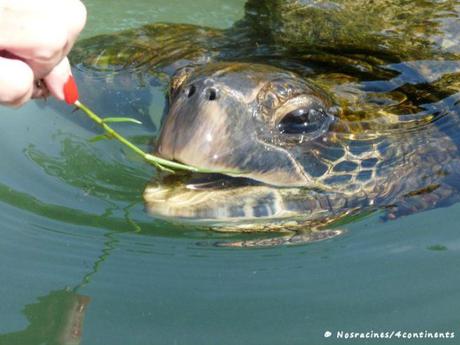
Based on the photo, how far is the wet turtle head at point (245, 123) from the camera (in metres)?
2.69

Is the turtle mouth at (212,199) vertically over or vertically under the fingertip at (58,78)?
over

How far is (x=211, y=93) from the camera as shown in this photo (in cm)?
273

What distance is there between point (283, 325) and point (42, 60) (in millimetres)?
1052

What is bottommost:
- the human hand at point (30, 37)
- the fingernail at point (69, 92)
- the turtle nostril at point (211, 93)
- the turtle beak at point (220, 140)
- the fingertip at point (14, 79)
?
the fingertip at point (14, 79)

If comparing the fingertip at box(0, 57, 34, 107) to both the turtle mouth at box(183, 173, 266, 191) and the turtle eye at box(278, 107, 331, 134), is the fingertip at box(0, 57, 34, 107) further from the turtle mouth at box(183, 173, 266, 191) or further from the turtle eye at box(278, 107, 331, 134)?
the turtle eye at box(278, 107, 331, 134)

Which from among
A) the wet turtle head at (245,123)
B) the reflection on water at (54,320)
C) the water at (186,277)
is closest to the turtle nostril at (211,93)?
the wet turtle head at (245,123)

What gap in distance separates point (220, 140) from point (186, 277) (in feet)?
1.63

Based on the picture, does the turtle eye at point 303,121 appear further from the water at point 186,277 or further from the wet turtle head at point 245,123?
the water at point 186,277

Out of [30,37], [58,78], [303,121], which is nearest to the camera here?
[30,37]

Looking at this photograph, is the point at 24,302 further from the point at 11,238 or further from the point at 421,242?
the point at 421,242

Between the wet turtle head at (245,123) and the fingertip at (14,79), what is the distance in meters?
0.86

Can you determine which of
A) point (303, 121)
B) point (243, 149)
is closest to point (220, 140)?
point (243, 149)

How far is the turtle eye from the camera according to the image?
2.89 m

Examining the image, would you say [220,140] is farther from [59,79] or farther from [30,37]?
[30,37]
